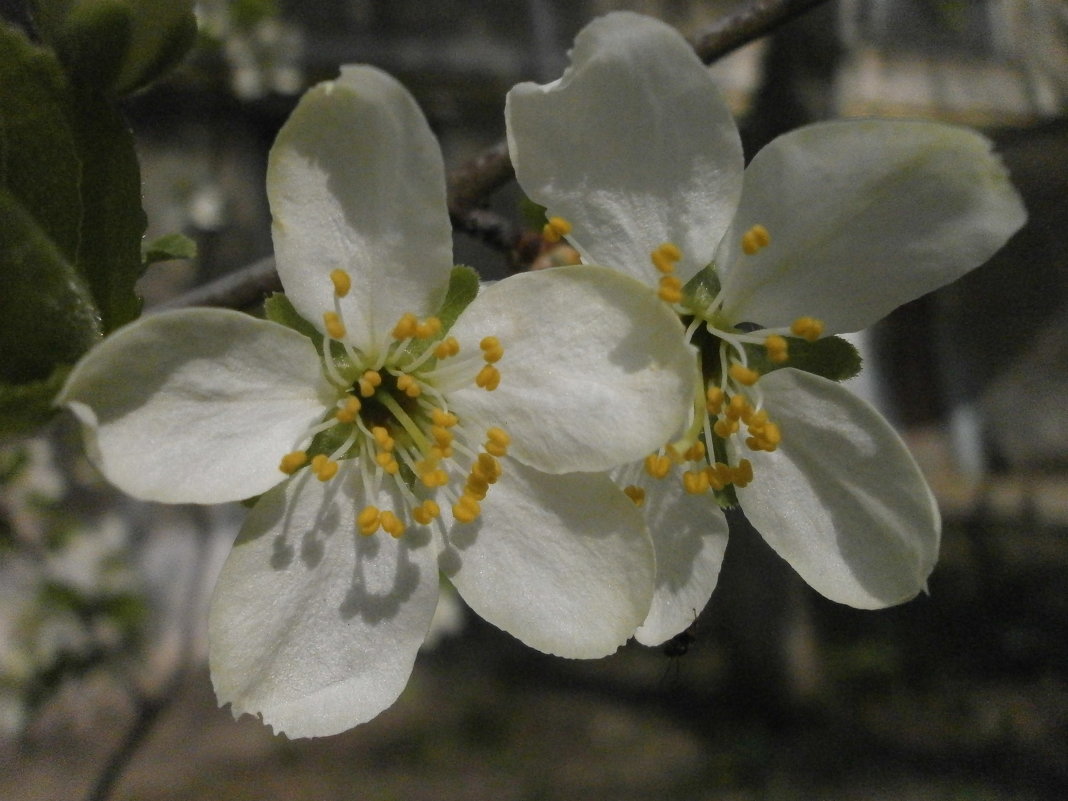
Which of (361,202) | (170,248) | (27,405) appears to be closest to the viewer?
(27,405)

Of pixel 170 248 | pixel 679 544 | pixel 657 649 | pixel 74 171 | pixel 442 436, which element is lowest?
pixel 657 649

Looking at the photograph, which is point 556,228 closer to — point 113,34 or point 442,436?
point 442,436

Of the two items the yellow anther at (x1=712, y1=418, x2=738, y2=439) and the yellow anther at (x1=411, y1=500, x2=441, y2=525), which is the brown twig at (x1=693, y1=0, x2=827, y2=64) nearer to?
the yellow anther at (x1=712, y1=418, x2=738, y2=439)

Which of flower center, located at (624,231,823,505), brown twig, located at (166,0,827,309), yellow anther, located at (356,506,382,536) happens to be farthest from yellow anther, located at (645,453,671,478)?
brown twig, located at (166,0,827,309)

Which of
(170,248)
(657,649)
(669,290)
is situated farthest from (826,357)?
(657,649)

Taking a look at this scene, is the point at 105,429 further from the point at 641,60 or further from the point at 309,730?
the point at 641,60

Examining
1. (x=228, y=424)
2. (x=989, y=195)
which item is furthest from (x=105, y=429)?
(x=989, y=195)

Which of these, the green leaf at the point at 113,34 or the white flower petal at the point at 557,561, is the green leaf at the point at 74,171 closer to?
the green leaf at the point at 113,34
